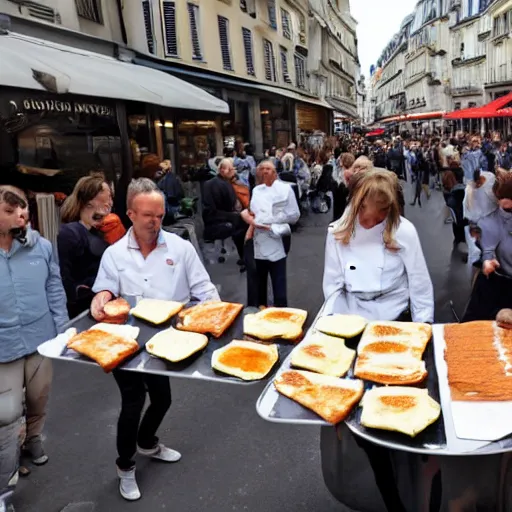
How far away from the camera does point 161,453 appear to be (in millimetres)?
3467

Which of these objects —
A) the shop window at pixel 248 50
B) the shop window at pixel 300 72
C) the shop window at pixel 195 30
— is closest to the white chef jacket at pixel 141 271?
the shop window at pixel 195 30

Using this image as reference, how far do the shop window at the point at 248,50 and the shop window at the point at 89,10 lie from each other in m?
9.49

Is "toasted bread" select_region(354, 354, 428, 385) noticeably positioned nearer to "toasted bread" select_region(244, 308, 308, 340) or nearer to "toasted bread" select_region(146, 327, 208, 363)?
"toasted bread" select_region(244, 308, 308, 340)

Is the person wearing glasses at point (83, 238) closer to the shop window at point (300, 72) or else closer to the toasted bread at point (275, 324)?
the toasted bread at point (275, 324)

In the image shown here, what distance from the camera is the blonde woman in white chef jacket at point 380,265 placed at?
9.52ft

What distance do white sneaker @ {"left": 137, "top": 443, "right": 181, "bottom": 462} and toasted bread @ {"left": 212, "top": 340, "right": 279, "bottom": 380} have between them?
1.49 metres

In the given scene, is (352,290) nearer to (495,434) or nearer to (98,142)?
(495,434)

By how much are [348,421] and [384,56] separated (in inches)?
6065

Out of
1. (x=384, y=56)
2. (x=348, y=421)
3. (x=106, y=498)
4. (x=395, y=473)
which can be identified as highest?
(x=384, y=56)

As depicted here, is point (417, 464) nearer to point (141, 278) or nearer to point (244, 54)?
point (141, 278)

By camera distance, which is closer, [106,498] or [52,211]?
[106,498]

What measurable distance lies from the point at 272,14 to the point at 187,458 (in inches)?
933

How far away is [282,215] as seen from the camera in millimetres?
5633

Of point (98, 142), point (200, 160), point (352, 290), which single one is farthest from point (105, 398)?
point (200, 160)
